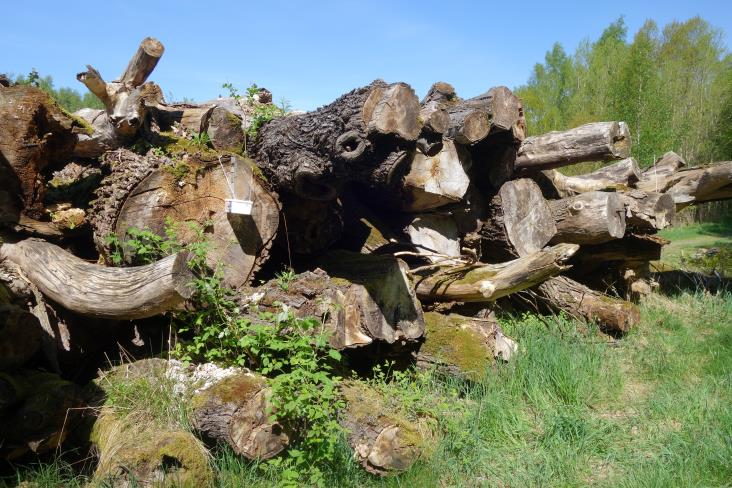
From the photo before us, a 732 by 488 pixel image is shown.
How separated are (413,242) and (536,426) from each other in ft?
6.54

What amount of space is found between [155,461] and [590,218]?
4384 mm

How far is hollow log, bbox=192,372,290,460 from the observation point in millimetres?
3139

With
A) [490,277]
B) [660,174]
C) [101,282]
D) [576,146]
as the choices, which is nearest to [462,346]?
[490,277]

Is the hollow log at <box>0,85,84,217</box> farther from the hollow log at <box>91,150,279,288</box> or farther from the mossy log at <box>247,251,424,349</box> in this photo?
the mossy log at <box>247,251,424,349</box>

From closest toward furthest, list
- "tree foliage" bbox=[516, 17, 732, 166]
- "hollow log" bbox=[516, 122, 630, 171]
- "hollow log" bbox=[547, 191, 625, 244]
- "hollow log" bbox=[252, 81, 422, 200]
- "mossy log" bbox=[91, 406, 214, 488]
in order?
"mossy log" bbox=[91, 406, 214, 488]
"hollow log" bbox=[252, 81, 422, 200]
"hollow log" bbox=[547, 191, 625, 244]
"hollow log" bbox=[516, 122, 630, 171]
"tree foliage" bbox=[516, 17, 732, 166]

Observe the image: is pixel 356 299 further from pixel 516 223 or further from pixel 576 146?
pixel 576 146

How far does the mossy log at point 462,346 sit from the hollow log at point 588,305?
56.4 inches

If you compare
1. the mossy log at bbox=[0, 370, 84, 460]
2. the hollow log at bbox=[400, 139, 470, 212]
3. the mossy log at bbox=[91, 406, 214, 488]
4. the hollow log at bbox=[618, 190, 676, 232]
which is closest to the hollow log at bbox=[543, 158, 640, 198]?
the hollow log at bbox=[618, 190, 676, 232]

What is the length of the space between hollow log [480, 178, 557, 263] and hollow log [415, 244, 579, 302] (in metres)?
1.04

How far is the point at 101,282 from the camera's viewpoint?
11.6 feet

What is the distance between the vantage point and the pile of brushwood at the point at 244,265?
3201 millimetres

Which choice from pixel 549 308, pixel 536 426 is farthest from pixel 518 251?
pixel 536 426

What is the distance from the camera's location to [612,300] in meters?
5.80

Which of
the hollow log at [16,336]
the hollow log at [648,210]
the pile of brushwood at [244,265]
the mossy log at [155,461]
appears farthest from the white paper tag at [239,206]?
the hollow log at [648,210]
